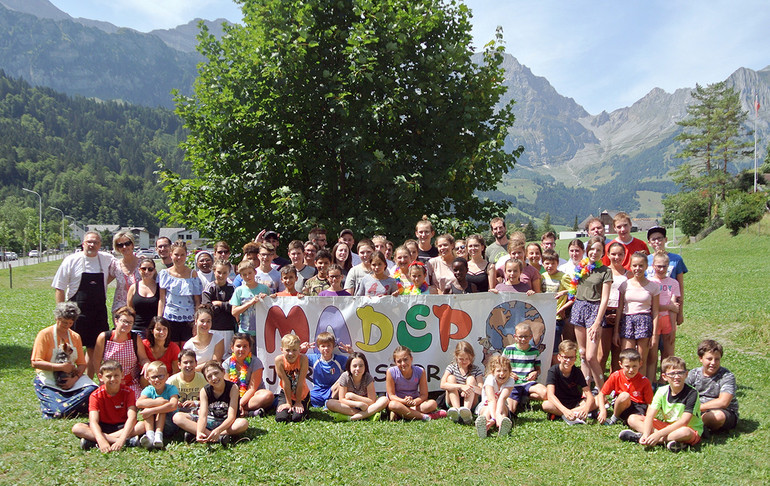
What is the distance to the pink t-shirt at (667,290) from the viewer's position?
7664 millimetres

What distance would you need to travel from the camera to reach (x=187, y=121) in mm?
13836

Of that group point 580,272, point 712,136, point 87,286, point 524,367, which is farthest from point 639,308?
point 712,136

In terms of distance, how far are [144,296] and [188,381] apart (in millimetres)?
1656

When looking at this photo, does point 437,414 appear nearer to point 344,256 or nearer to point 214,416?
point 214,416

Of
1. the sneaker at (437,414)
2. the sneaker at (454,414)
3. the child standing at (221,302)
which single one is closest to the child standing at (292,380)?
the child standing at (221,302)

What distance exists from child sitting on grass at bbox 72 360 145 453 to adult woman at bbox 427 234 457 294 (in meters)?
4.14

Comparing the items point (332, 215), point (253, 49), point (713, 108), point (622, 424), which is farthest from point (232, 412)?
point (713, 108)

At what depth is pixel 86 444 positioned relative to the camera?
5828 mm

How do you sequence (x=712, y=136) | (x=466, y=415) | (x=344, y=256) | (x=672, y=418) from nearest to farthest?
(x=672, y=418) → (x=466, y=415) → (x=344, y=256) → (x=712, y=136)

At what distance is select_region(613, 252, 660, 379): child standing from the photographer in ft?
23.4

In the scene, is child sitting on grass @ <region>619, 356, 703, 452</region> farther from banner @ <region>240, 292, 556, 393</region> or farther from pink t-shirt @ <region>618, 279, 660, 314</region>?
banner @ <region>240, 292, 556, 393</region>

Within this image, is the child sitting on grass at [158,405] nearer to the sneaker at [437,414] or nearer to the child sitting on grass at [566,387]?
the sneaker at [437,414]

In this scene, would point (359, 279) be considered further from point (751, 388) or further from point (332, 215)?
point (751, 388)

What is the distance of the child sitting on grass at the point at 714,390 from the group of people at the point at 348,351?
17 mm
